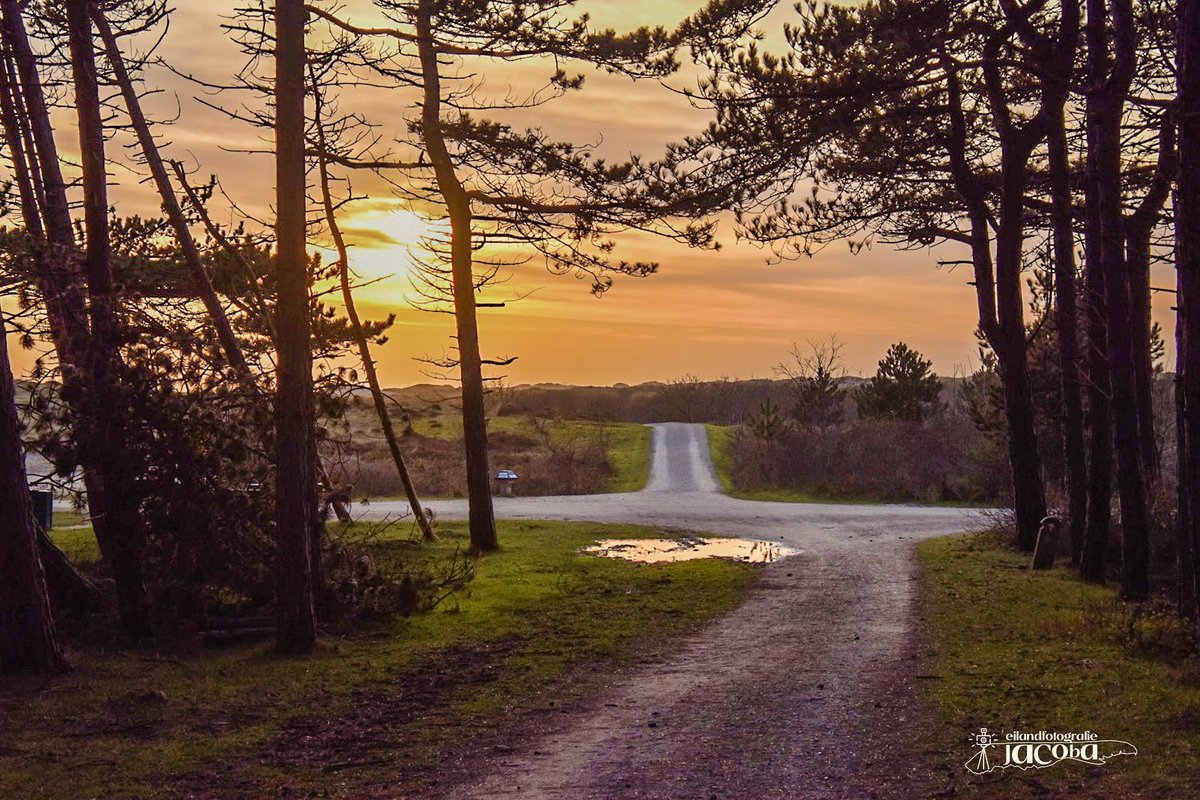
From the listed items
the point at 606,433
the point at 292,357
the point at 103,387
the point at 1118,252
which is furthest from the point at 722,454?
the point at 103,387

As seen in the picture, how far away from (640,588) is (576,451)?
31246mm

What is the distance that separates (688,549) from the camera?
20891mm

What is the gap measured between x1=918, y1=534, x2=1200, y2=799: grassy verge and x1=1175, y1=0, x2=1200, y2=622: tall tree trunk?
107 cm

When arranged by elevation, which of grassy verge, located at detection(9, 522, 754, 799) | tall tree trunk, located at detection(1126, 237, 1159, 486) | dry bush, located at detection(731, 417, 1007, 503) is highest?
tall tree trunk, located at detection(1126, 237, 1159, 486)

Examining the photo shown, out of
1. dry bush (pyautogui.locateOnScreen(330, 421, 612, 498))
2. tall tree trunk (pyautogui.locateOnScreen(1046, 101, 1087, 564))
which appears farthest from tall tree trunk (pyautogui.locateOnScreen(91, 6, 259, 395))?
dry bush (pyautogui.locateOnScreen(330, 421, 612, 498))

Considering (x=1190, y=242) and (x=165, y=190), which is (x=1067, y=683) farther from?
(x=165, y=190)

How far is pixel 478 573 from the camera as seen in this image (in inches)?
680

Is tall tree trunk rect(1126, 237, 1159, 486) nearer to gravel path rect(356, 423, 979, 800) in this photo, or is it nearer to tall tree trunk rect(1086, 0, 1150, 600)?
tall tree trunk rect(1086, 0, 1150, 600)

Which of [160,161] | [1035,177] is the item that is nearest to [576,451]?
[1035,177]

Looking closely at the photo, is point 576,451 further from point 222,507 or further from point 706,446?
point 222,507

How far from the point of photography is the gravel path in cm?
674

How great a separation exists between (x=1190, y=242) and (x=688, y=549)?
43.2ft

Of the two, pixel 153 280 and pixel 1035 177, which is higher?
pixel 1035 177

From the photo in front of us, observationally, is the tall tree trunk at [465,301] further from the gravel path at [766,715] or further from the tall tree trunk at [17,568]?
the tall tree trunk at [17,568]
